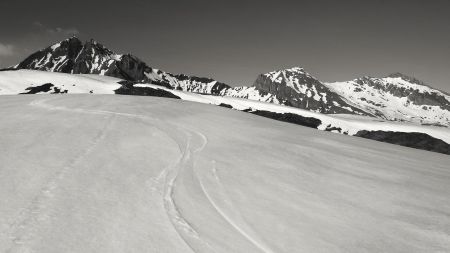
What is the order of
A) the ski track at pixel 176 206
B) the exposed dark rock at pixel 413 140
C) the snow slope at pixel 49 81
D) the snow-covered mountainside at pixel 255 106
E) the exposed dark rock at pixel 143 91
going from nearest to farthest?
the ski track at pixel 176 206, the exposed dark rock at pixel 413 140, the snow-covered mountainside at pixel 255 106, the snow slope at pixel 49 81, the exposed dark rock at pixel 143 91

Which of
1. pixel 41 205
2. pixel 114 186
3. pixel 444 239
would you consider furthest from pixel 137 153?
pixel 444 239

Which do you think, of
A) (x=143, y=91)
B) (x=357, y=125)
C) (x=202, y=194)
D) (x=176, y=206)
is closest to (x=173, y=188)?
(x=202, y=194)

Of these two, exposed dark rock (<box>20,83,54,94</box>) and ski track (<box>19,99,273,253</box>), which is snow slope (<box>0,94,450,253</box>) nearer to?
ski track (<box>19,99,273,253</box>)

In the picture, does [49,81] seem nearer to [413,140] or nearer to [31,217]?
[413,140]

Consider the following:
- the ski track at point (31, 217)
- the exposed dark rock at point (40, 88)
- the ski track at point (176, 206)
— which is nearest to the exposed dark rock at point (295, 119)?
the ski track at point (176, 206)

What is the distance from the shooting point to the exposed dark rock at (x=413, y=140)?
96.5 ft

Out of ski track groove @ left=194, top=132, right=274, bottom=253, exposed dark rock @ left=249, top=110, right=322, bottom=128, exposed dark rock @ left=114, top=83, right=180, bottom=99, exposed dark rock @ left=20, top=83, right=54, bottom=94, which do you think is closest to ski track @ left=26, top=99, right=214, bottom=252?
ski track groove @ left=194, top=132, right=274, bottom=253

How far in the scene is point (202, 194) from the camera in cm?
714

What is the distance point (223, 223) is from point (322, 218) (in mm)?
1877

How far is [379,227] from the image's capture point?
20.5ft

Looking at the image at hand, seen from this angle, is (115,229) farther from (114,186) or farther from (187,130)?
(187,130)

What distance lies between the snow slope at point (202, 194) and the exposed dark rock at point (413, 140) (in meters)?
18.6

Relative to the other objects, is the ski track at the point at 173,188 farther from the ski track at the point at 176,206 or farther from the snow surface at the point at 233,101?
the snow surface at the point at 233,101

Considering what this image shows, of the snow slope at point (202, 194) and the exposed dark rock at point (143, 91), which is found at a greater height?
the exposed dark rock at point (143, 91)
